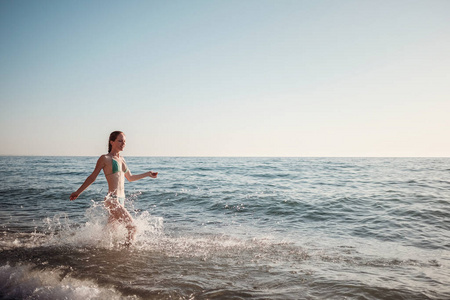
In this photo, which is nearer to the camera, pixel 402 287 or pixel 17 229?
pixel 402 287

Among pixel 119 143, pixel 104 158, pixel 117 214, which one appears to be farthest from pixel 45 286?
pixel 119 143

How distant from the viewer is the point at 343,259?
547 cm

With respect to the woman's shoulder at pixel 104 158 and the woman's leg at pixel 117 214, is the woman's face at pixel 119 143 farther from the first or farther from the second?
the woman's leg at pixel 117 214

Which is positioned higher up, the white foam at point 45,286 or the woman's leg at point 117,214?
the woman's leg at point 117,214

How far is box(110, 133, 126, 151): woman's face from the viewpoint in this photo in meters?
6.02

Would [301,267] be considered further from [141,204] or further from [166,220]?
[141,204]

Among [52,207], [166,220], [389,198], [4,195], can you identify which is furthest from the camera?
[4,195]

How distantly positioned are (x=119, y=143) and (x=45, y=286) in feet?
9.72

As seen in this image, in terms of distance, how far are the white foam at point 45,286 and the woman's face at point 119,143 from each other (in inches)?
101

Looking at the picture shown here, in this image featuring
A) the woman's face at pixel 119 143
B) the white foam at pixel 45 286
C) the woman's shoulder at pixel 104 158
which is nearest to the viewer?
the white foam at pixel 45 286

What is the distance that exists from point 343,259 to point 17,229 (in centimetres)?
842

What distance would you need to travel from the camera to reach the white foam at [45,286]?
3768mm

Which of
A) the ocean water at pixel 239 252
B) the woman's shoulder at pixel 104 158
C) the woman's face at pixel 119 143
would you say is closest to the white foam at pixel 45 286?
the ocean water at pixel 239 252

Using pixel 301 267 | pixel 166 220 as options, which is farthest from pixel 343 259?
pixel 166 220
